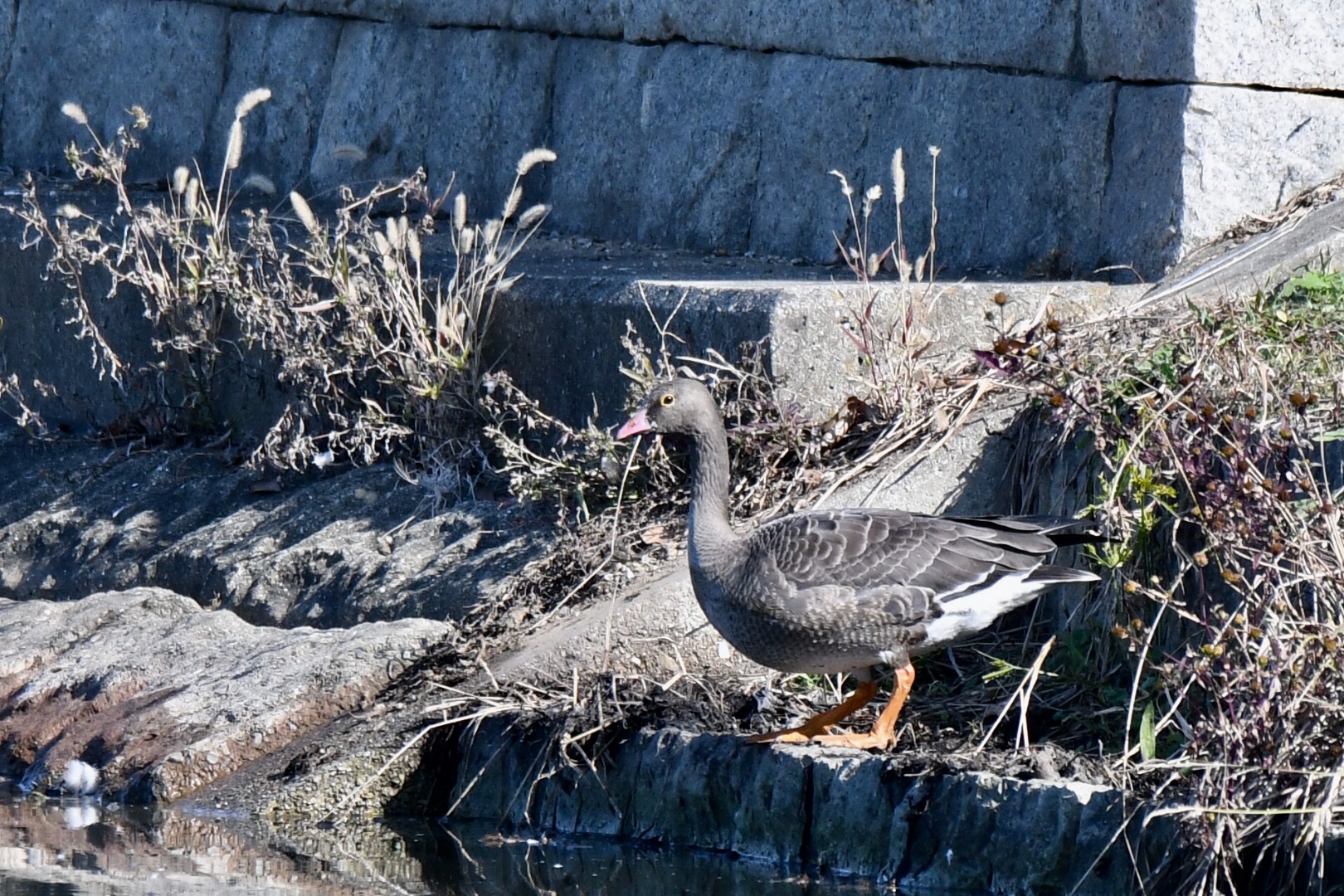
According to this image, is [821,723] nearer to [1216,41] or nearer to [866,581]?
[866,581]

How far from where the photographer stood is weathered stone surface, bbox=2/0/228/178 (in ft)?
36.0

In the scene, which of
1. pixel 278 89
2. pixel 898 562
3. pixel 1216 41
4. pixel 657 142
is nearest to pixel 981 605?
pixel 898 562

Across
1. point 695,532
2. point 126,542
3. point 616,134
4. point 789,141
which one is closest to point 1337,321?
point 695,532

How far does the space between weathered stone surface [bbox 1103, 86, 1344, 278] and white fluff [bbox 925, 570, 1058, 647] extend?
6.36ft

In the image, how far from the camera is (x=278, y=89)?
1057 cm

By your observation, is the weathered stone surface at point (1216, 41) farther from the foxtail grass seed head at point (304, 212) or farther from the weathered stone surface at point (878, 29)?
the foxtail grass seed head at point (304, 212)

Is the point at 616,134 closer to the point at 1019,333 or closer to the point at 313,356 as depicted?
the point at 313,356

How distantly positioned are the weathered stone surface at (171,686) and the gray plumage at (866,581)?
4.19 ft

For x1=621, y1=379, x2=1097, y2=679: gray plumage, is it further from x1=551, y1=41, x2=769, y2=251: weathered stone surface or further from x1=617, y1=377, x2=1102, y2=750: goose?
x1=551, y1=41, x2=769, y2=251: weathered stone surface

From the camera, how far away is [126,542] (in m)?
8.07

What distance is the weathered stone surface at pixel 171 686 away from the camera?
6137 mm

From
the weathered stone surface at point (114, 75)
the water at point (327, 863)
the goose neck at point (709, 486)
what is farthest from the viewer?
the weathered stone surface at point (114, 75)

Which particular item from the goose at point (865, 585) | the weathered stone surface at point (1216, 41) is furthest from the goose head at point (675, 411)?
the weathered stone surface at point (1216, 41)

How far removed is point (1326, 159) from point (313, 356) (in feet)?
12.9
